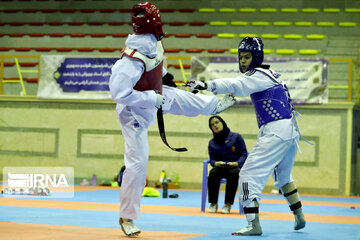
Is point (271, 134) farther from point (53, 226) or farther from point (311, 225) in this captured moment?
point (53, 226)

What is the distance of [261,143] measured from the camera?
618 centimetres

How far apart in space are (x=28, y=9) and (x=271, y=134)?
17.4m

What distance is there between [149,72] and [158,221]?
2305mm

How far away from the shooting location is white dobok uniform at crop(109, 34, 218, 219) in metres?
5.34

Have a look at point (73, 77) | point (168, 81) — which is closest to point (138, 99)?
point (168, 81)

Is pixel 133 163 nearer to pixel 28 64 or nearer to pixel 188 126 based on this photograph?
pixel 188 126

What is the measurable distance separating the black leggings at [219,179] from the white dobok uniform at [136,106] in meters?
3.45

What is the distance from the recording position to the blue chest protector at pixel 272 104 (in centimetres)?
621

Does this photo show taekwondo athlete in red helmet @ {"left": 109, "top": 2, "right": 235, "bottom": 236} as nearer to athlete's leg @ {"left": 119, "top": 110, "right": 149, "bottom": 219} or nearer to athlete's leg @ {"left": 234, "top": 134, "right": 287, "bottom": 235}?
athlete's leg @ {"left": 119, "top": 110, "right": 149, "bottom": 219}

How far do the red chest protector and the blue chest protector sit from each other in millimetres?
1209

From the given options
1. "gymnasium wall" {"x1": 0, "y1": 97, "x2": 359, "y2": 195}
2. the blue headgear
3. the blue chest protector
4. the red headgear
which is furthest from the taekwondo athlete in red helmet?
"gymnasium wall" {"x1": 0, "y1": 97, "x2": 359, "y2": 195}

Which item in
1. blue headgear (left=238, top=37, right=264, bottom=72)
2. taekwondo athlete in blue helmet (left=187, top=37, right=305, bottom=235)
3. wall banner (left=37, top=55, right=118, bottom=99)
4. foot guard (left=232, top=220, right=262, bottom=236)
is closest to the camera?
foot guard (left=232, top=220, right=262, bottom=236)

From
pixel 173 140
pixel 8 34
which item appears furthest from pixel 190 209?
pixel 8 34

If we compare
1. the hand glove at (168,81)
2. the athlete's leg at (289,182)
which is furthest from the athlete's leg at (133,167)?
the athlete's leg at (289,182)
